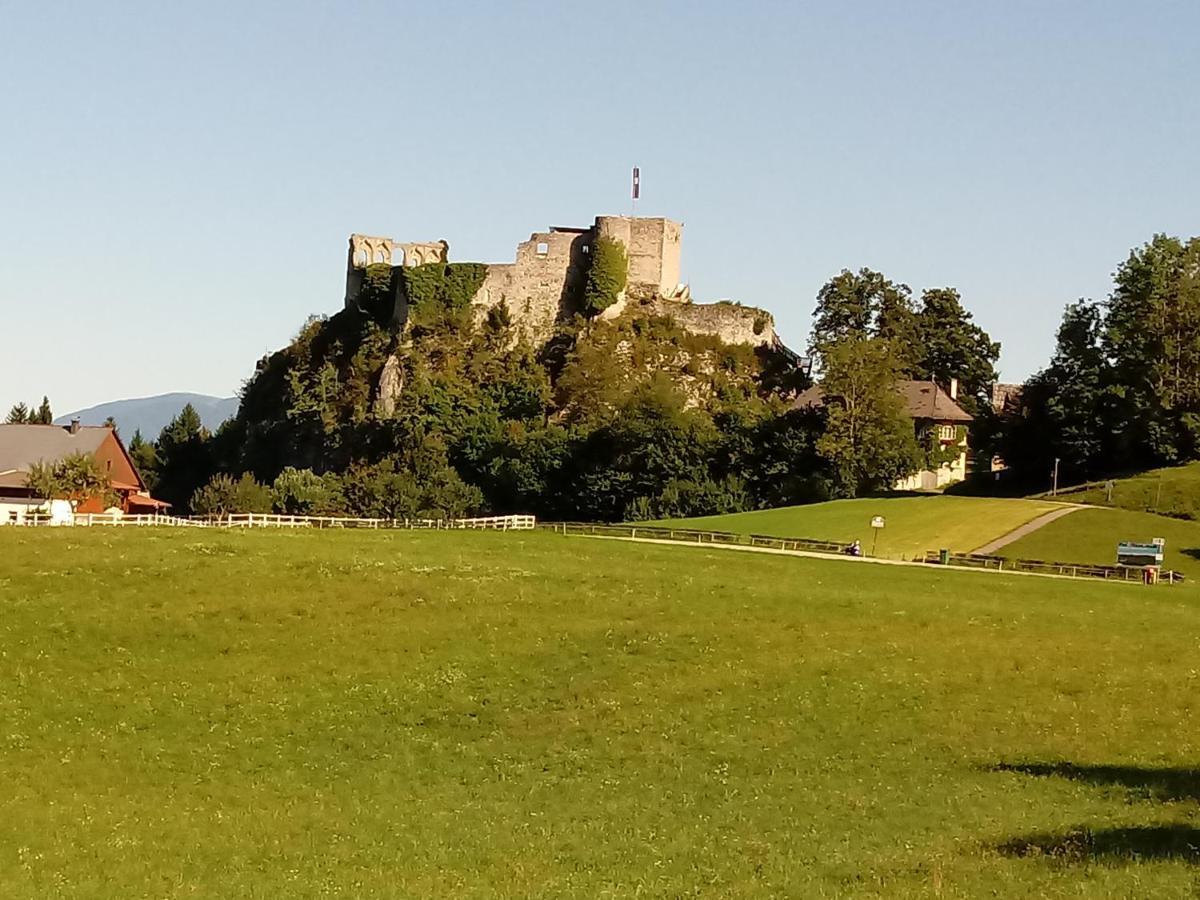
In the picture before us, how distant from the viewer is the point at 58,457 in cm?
10012

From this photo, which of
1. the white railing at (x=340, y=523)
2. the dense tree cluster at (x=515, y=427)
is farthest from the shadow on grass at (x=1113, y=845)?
the dense tree cluster at (x=515, y=427)

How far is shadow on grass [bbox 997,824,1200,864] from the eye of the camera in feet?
70.5

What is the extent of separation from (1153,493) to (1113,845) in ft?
244

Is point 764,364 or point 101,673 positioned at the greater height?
point 764,364

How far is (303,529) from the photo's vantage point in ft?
229

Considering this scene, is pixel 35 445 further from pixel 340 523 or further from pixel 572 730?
pixel 572 730

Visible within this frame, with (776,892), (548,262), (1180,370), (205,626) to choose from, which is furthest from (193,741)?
(548,262)

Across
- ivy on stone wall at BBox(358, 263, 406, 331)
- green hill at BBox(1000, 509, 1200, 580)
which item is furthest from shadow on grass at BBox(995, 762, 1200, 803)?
ivy on stone wall at BBox(358, 263, 406, 331)

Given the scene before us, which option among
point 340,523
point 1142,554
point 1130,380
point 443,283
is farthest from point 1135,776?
point 443,283

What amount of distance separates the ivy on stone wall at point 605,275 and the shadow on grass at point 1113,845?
102651 mm

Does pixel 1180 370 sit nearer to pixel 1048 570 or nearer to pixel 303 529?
pixel 1048 570

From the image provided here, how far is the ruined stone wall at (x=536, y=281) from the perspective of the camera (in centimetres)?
12788

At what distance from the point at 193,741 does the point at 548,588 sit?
63.7 ft

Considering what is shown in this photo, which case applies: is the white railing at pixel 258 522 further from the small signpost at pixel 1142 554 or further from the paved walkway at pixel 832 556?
the small signpost at pixel 1142 554
